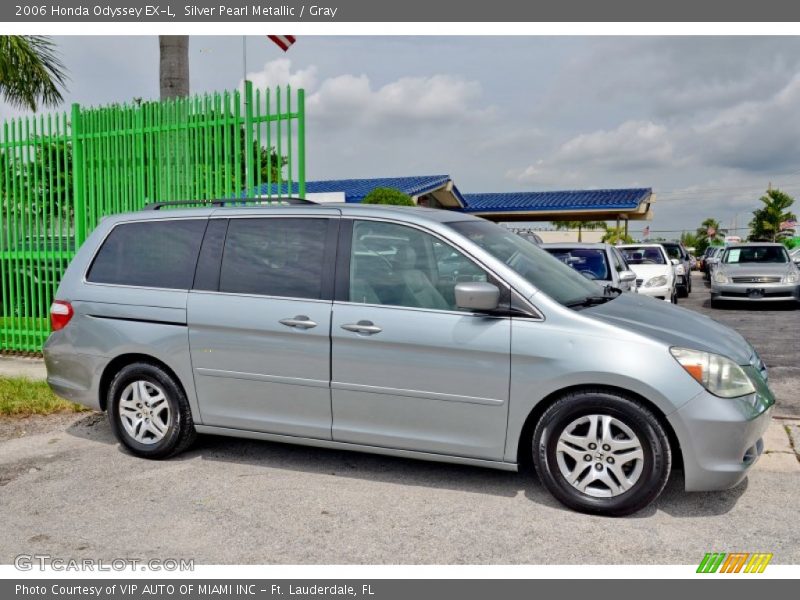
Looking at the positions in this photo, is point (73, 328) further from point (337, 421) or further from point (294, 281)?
point (337, 421)

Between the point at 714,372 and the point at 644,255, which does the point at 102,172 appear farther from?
the point at 644,255

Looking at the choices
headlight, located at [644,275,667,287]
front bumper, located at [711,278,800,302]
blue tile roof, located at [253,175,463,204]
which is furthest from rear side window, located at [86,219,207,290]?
blue tile roof, located at [253,175,463,204]

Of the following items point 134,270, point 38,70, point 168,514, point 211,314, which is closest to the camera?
point 168,514

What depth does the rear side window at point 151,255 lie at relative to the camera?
543 cm

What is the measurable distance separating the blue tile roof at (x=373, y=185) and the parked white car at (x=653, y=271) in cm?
868

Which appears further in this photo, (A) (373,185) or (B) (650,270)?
(A) (373,185)

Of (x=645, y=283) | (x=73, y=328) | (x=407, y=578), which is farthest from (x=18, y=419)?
(x=645, y=283)

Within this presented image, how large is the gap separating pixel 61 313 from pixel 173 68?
5.81 meters

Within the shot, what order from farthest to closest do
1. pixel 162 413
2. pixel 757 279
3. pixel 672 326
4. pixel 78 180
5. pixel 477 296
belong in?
pixel 757 279
pixel 78 180
pixel 162 413
pixel 672 326
pixel 477 296

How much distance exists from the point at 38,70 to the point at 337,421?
12076 millimetres

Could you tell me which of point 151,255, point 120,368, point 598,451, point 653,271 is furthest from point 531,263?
point 653,271

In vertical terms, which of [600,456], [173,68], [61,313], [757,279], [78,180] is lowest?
[600,456]

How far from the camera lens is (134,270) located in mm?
5609

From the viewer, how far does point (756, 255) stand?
17.3 meters
